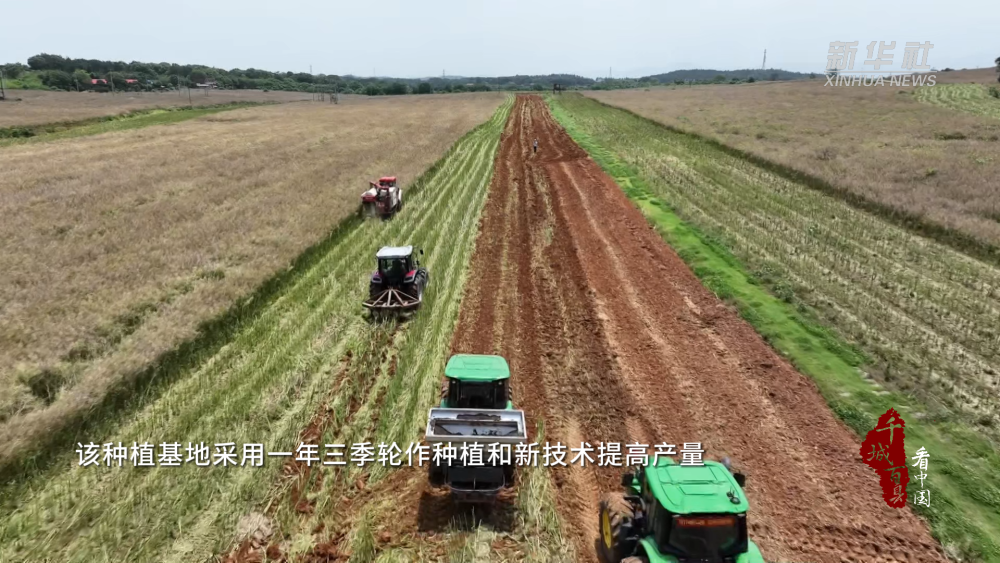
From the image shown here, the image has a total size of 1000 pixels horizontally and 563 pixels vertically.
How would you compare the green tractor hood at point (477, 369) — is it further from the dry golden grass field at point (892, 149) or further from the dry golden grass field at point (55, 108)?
the dry golden grass field at point (55, 108)

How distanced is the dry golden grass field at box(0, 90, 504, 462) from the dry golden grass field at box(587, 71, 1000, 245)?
20801mm

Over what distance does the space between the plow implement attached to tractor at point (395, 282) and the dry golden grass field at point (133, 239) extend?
3.54 metres

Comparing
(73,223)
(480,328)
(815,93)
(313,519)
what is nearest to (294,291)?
(480,328)

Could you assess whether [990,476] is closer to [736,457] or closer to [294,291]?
[736,457]

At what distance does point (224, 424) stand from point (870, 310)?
14.2 meters

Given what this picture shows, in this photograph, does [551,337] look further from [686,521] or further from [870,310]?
[870,310]

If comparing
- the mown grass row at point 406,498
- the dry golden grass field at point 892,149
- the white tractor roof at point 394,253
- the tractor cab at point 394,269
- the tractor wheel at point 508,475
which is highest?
the dry golden grass field at point 892,149

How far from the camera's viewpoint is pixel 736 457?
886 cm

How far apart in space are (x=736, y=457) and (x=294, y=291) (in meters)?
11.4

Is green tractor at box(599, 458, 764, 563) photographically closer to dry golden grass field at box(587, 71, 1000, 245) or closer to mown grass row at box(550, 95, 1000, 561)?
mown grass row at box(550, 95, 1000, 561)

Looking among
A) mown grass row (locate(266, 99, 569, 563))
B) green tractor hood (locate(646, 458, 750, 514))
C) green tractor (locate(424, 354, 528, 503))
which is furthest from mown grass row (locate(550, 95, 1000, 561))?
green tractor (locate(424, 354, 528, 503))

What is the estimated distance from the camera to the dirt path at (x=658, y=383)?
766 centimetres

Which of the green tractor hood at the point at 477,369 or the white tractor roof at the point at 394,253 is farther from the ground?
the white tractor roof at the point at 394,253

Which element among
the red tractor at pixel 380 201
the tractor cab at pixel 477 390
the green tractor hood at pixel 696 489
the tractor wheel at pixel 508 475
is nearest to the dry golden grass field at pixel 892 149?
the green tractor hood at pixel 696 489
